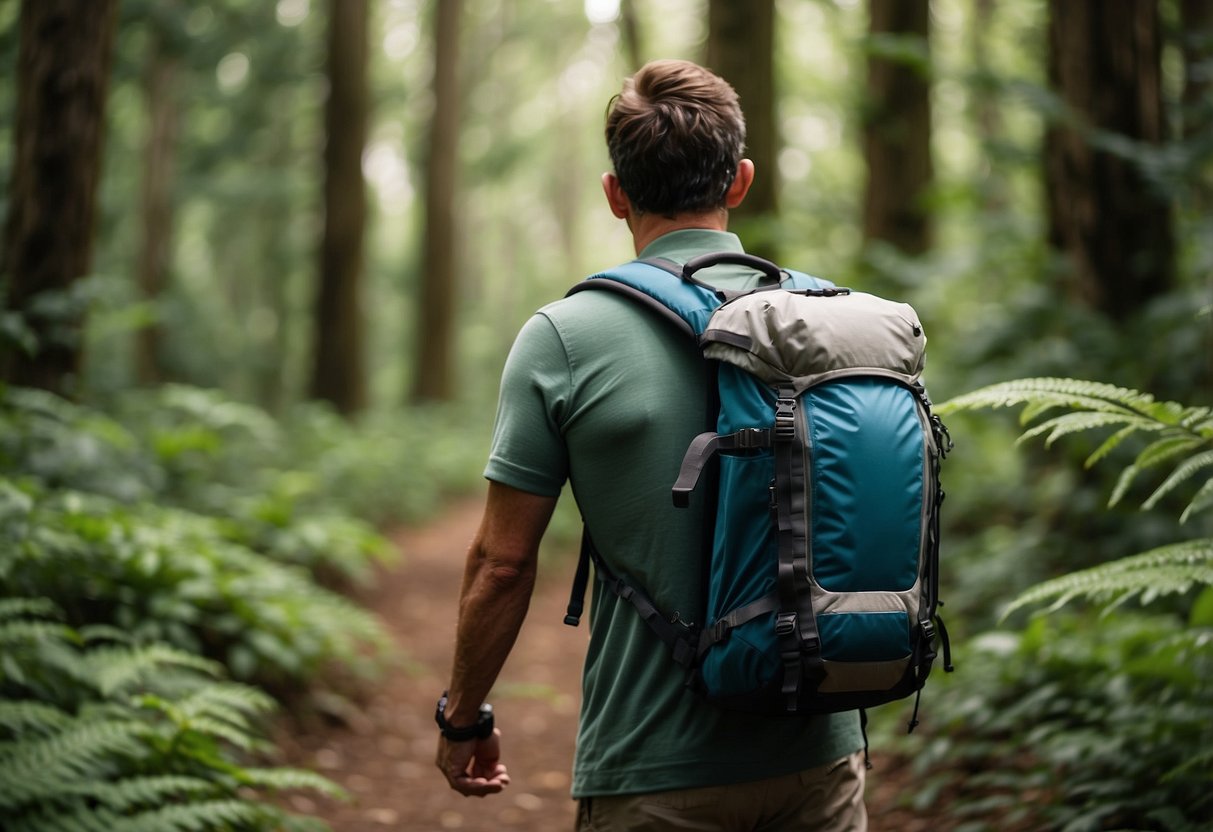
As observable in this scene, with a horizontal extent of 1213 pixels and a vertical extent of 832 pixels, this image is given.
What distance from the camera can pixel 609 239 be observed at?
49.2m

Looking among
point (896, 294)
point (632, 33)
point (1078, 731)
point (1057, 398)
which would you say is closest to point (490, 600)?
point (1057, 398)

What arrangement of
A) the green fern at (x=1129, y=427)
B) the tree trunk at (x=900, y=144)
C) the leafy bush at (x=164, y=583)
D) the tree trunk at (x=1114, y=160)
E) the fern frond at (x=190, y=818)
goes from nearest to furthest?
1. the green fern at (x=1129, y=427)
2. the fern frond at (x=190, y=818)
3. the leafy bush at (x=164, y=583)
4. the tree trunk at (x=1114, y=160)
5. the tree trunk at (x=900, y=144)

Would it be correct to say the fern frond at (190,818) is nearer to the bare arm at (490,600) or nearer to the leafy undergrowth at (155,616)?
the leafy undergrowth at (155,616)

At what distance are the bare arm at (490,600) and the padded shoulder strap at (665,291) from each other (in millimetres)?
465

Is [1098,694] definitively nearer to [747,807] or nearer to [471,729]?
[747,807]

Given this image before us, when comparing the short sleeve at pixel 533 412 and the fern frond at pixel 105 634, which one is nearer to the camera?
the short sleeve at pixel 533 412

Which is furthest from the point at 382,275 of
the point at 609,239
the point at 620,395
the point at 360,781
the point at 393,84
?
the point at 620,395

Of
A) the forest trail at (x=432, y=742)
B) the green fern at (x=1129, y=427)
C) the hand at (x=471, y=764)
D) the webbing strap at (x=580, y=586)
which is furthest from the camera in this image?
the forest trail at (x=432, y=742)

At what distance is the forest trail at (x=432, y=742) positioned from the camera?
480cm

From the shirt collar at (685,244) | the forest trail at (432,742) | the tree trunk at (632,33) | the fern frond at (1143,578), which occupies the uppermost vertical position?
the tree trunk at (632,33)

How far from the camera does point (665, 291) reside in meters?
2.13

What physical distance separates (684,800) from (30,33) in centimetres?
682

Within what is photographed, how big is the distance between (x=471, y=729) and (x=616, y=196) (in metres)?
1.26

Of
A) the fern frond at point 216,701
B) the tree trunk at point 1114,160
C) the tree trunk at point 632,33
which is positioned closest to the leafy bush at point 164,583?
the fern frond at point 216,701
